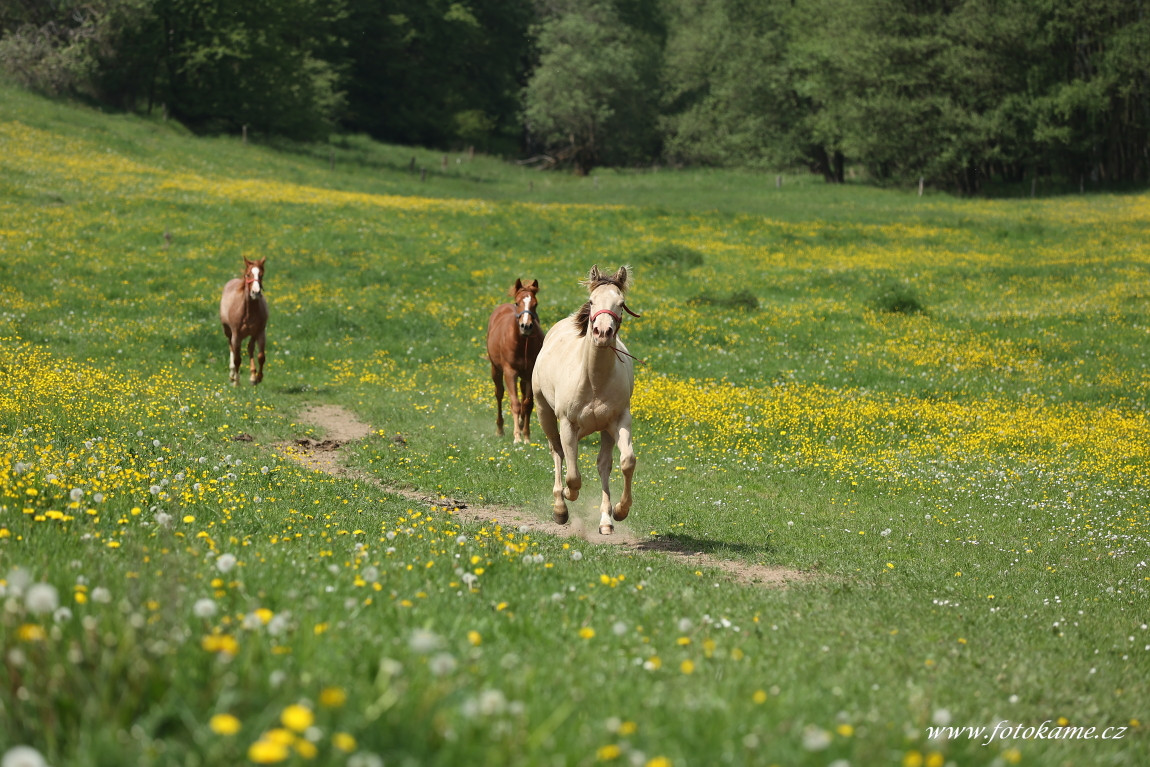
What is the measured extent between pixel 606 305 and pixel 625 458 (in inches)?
73.8

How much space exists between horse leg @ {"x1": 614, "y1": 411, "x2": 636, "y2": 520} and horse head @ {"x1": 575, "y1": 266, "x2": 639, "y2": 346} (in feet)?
4.05

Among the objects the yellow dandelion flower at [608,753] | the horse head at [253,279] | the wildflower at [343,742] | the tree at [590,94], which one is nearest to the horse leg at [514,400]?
the horse head at [253,279]

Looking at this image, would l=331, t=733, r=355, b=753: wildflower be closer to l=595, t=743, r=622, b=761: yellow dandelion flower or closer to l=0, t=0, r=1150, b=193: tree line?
l=595, t=743, r=622, b=761: yellow dandelion flower

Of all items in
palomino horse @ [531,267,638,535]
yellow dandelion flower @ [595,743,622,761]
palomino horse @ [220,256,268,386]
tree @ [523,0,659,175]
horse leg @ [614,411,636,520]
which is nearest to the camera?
yellow dandelion flower @ [595,743,622,761]

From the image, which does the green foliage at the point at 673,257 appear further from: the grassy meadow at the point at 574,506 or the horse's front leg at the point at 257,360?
the horse's front leg at the point at 257,360

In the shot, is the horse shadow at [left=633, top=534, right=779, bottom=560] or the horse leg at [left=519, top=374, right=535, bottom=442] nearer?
the horse shadow at [left=633, top=534, right=779, bottom=560]

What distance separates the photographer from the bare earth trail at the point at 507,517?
10.4m

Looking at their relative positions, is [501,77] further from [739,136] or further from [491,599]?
[491,599]

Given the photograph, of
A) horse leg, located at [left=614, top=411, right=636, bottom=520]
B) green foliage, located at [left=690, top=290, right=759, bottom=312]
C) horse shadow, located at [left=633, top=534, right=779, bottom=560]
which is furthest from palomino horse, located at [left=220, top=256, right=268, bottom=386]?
green foliage, located at [left=690, top=290, right=759, bottom=312]

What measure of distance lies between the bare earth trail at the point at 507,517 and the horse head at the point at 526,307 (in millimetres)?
3470

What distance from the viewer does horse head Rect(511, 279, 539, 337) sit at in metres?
16.5

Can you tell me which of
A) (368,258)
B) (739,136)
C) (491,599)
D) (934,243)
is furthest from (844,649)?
(739,136)

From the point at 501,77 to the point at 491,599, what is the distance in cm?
10960

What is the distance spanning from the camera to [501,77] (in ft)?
358
